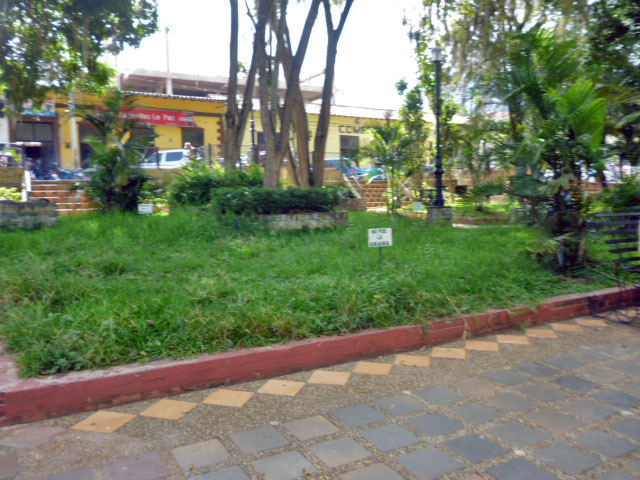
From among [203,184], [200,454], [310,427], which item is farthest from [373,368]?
[203,184]

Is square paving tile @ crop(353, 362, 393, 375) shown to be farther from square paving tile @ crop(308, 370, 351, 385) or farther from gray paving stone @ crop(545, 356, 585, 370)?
gray paving stone @ crop(545, 356, 585, 370)

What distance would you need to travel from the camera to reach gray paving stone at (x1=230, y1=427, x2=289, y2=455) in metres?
2.96

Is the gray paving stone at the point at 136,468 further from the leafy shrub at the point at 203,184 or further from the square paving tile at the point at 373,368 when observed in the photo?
the leafy shrub at the point at 203,184

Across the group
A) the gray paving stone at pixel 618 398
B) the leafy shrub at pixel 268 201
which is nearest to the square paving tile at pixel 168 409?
the gray paving stone at pixel 618 398

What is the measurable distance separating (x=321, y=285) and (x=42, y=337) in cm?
241

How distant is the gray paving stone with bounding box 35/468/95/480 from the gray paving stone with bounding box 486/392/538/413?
8.30 ft

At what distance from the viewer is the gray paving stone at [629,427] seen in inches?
121

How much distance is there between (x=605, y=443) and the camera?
2988 millimetres

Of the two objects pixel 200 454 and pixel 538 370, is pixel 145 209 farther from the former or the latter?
pixel 538 370

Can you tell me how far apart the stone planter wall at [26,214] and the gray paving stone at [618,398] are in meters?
9.25

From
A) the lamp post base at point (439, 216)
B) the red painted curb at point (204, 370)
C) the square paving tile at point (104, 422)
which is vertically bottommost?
the square paving tile at point (104, 422)

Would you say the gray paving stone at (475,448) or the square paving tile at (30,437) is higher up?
the square paving tile at (30,437)

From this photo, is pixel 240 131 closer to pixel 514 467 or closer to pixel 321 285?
pixel 321 285

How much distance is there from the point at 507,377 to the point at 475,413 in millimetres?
754
